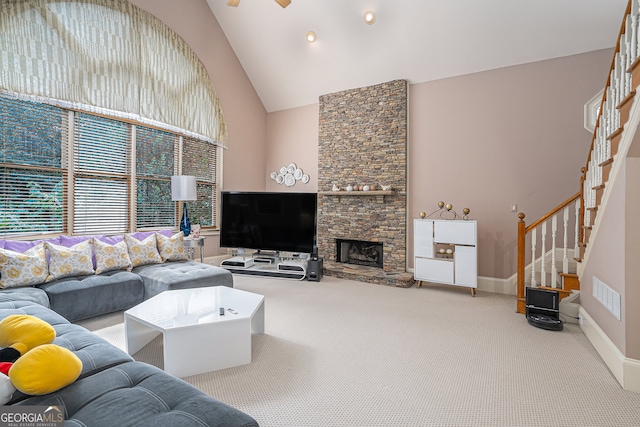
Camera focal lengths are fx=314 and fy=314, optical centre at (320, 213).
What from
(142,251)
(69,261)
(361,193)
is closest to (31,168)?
(69,261)

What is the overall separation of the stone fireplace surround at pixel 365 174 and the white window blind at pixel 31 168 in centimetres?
376

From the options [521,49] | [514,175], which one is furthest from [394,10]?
[514,175]

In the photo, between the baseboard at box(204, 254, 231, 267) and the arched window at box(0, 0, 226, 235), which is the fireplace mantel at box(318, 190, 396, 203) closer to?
the baseboard at box(204, 254, 231, 267)

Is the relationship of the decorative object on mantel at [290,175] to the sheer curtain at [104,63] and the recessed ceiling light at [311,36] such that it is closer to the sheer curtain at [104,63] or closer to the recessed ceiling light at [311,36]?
the sheer curtain at [104,63]

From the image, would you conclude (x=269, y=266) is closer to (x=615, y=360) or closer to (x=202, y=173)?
(x=202, y=173)

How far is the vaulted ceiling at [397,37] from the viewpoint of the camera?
3.90 m

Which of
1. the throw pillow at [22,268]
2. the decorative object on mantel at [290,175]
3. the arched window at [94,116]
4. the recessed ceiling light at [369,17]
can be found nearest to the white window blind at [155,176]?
the arched window at [94,116]

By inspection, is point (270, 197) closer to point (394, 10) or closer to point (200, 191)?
point (200, 191)

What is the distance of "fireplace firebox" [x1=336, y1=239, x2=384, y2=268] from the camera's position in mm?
5664

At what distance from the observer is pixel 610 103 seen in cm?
251

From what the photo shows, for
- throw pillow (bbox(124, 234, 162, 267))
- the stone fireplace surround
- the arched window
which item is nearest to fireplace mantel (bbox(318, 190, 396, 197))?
the stone fireplace surround

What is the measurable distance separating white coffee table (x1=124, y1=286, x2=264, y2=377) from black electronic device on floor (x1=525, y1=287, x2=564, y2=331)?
107 inches

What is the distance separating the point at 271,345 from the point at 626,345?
247 centimetres

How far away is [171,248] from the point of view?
4109 mm
